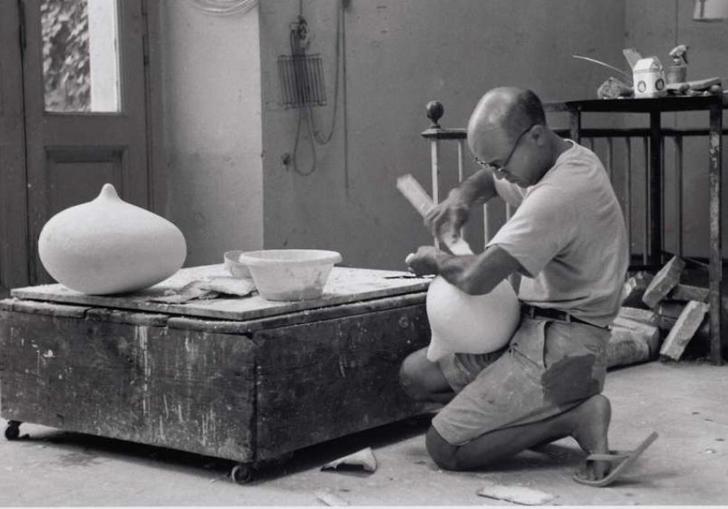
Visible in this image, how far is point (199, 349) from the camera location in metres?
3.41

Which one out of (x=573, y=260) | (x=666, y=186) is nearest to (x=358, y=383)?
(x=573, y=260)

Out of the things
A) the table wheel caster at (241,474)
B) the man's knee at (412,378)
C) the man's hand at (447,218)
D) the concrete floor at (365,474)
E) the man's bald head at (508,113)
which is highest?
the man's bald head at (508,113)

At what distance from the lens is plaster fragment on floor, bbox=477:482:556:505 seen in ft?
10.3

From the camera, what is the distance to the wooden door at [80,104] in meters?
5.41

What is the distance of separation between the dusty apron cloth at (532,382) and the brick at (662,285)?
87.2 inches

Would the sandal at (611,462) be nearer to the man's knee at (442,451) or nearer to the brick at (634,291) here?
the man's knee at (442,451)

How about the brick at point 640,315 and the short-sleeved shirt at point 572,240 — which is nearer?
the short-sleeved shirt at point 572,240

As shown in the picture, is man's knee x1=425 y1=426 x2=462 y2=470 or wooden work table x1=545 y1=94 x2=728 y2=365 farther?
wooden work table x1=545 y1=94 x2=728 y2=365

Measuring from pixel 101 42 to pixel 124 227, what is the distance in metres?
2.33

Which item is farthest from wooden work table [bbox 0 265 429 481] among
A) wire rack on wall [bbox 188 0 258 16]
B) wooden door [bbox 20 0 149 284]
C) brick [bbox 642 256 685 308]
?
wire rack on wall [bbox 188 0 258 16]

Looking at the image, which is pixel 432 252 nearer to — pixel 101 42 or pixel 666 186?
pixel 101 42

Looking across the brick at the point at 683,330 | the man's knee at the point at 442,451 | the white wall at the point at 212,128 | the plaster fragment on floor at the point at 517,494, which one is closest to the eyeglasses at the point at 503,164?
the man's knee at the point at 442,451

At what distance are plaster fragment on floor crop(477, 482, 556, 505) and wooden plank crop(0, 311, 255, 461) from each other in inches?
26.4

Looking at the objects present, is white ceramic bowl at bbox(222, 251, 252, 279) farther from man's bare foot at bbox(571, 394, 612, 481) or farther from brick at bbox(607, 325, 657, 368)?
brick at bbox(607, 325, 657, 368)
